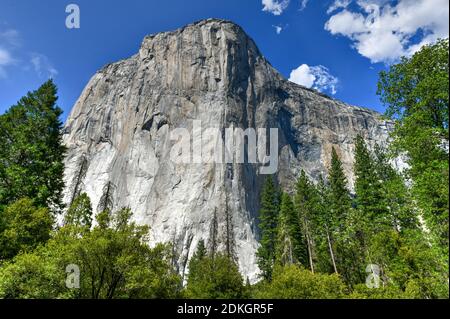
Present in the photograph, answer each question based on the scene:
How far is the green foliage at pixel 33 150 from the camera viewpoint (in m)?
19.6

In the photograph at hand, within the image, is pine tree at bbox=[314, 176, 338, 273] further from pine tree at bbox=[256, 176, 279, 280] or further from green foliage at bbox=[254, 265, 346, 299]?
green foliage at bbox=[254, 265, 346, 299]

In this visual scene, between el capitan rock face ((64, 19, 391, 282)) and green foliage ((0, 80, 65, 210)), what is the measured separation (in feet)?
112

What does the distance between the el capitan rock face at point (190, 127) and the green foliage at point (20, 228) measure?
3876 centimetres

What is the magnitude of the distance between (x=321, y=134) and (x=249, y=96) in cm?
3211

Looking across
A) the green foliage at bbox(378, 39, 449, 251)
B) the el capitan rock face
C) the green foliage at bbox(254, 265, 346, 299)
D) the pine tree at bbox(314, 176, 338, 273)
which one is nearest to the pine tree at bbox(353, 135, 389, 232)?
the pine tree at bbox(314, 176, 338, 273)

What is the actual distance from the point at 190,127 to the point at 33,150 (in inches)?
2186

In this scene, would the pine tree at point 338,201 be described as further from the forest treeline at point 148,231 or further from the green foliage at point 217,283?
the green foliage at point 217,283

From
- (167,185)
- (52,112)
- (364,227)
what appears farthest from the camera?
(167,185)

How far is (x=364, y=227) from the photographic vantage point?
1191 inches

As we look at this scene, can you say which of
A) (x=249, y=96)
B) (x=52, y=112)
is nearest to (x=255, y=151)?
(x=249, y=96)

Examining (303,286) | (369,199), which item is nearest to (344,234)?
(369,199)

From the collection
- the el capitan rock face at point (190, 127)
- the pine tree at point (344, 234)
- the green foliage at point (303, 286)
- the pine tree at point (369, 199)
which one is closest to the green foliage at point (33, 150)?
the green foliage at point (303, 286)

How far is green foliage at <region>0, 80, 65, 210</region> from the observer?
1956 cm

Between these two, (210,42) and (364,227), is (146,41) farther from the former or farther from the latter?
(364,227)
